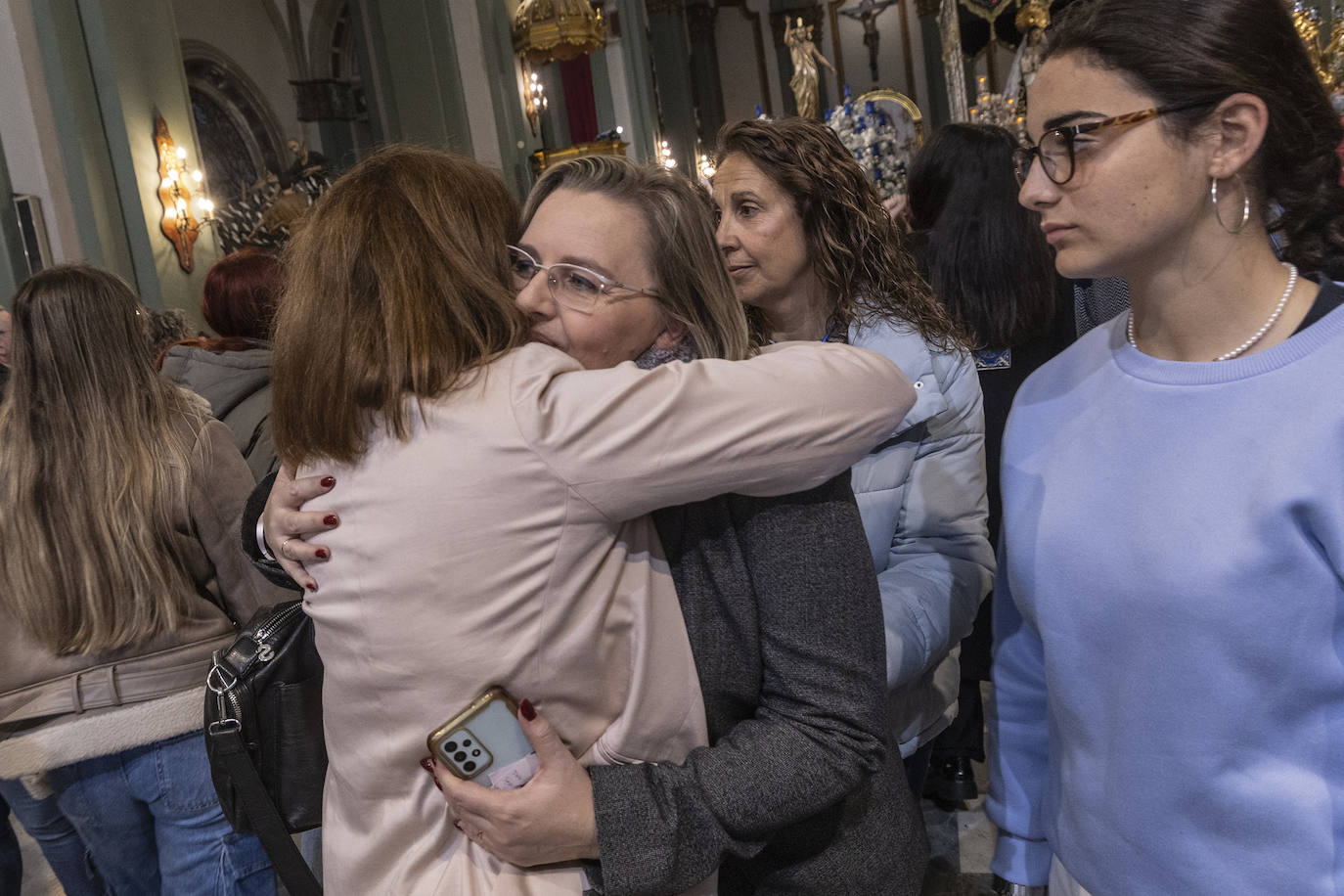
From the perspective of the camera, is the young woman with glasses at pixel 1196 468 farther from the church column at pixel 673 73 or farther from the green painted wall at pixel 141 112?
the church column at pixel 673 73

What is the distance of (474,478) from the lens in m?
1.03

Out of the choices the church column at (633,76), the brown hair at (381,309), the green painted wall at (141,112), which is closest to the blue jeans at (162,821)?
the brown hair at (381,309)

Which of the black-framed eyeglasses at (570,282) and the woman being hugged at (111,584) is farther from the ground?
the black-framed eyeglasses at (570,282)

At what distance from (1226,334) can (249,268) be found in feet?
9.05

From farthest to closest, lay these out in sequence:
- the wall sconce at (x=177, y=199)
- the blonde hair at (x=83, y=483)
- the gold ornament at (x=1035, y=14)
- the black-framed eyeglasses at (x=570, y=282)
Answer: the gold ornament at (x=1035, y=14)
the wall sconce at (x=177, y=199)
the blonde hair at (x=83, y=483)
the black-framed eyeglasses at (x=570, y=282)

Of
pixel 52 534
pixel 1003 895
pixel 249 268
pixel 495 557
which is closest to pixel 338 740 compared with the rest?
pixel 495 557

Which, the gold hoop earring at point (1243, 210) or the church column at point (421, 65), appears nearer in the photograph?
the gold hoop earring at point (1243, 210)

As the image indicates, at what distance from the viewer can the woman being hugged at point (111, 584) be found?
6.92 ft

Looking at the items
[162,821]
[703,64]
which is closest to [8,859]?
[162,821]

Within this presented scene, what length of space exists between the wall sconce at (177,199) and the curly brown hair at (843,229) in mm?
5392

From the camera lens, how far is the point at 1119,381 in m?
1.29

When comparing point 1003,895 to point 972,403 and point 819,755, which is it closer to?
point 819,755

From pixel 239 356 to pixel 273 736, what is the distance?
5.81ft

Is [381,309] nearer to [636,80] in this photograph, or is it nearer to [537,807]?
[537,807]
